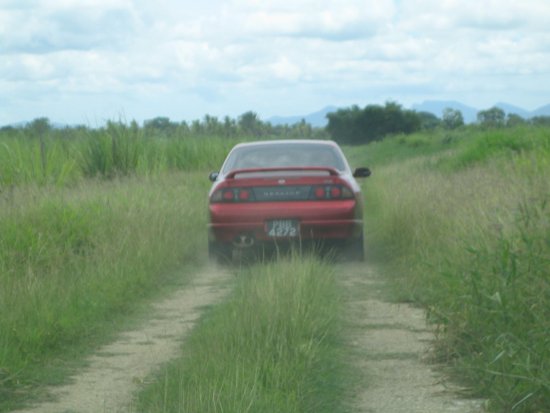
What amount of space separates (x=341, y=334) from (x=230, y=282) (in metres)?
3.40

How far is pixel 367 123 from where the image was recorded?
3497 inches

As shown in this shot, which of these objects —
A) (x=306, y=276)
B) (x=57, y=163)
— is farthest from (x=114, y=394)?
(x=57, y=163)

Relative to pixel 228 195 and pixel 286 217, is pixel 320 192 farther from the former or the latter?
pixel 228 195

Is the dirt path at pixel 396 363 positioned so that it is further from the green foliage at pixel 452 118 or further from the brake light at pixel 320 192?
the green foliage at pixel 452 118

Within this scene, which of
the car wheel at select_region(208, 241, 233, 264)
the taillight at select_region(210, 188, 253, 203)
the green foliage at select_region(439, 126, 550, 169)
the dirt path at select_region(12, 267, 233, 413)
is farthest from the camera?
the green foliage at select_region(439, 126, 550, 169)

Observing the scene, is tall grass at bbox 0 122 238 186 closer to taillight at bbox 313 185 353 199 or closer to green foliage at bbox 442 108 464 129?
taillight at bbox 313 185 353 199

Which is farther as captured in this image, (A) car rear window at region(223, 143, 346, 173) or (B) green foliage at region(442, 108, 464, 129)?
(B) green foliage at region(442, 108, 464, 129)

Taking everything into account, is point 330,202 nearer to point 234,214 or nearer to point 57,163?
point 234,214

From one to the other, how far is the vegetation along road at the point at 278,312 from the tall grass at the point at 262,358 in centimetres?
2

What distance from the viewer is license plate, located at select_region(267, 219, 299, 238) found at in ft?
41.1

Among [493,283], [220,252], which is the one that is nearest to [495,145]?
[220,252]

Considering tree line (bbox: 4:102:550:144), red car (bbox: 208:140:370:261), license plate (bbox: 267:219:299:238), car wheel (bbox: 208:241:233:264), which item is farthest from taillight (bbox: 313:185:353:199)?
tree line (bbox: 4:102:550:144)

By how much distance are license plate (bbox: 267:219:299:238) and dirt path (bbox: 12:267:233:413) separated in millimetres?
1665

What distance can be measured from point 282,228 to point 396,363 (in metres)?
5.19
